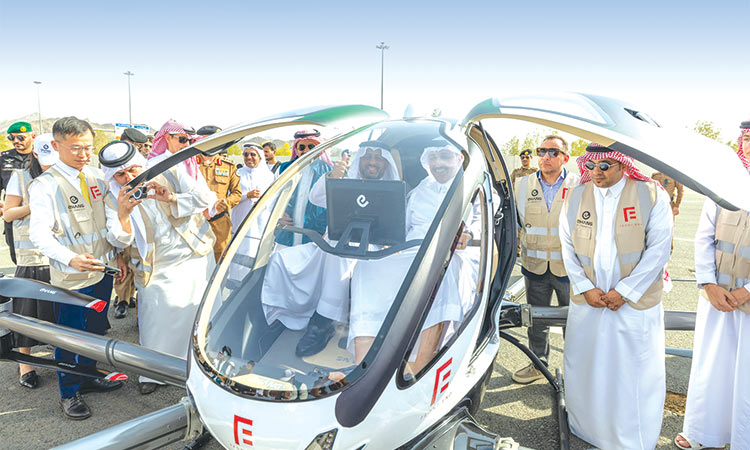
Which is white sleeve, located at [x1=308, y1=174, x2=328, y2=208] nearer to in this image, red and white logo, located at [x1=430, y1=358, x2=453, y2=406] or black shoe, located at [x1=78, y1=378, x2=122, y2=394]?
red and white logo, located at [x1=430, y1=358, x2=453, y2=406]

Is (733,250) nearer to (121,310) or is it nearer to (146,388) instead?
(146,388)

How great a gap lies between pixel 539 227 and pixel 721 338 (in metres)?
1.69

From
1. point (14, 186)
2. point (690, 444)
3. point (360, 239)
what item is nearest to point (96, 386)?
point (14, 186)

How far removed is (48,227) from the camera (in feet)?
9.94

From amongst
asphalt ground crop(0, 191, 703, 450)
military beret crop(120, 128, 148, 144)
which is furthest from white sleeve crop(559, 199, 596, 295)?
military beret crop(120, 128, 148, 144)

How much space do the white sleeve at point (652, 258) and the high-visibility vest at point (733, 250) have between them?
1.23 ft

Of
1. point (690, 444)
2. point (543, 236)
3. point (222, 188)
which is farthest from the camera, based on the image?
point (222, 188)

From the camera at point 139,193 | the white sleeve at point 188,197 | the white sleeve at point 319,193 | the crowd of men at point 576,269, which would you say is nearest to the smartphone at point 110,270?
the crowd of men at point 576,269

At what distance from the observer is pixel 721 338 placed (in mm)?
2787

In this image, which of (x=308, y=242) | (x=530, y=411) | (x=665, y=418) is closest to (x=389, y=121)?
(x=308, y=242)

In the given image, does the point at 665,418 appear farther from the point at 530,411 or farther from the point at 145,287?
the point at 145,287

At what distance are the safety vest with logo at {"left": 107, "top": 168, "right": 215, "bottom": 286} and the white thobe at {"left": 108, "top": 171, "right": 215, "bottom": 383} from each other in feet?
0.08

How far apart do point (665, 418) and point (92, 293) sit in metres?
4.41

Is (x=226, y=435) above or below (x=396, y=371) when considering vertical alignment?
below
